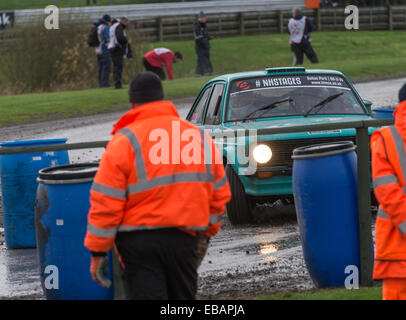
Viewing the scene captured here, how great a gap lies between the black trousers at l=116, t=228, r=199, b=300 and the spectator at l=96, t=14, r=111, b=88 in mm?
21260

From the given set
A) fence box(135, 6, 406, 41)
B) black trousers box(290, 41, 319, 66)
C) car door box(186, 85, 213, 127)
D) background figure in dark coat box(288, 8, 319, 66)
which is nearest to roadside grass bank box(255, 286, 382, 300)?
car door box(186, 85, 213, 127)

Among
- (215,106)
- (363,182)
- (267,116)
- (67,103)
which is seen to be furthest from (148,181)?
(67,103)

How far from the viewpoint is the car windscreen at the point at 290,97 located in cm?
1049

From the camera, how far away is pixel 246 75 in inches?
432

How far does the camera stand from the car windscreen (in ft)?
34.4

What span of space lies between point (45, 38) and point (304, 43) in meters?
8.15

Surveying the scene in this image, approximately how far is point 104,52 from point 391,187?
21833 mm

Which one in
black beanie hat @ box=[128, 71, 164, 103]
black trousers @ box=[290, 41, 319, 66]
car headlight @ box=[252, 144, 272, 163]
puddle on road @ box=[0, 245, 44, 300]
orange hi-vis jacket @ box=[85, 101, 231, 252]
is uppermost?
black beanie hat @ box=[128, 71, 164, 103]

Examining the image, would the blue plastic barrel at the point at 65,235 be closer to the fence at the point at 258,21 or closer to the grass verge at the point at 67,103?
the grass verge at the point at 67,103

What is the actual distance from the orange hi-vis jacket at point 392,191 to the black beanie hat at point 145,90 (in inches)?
48.4

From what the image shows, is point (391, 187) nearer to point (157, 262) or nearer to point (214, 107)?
point (157, 262)

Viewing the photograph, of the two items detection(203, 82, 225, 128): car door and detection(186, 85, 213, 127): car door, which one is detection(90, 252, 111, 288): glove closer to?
detection(203, 82, 225, 128): car door
